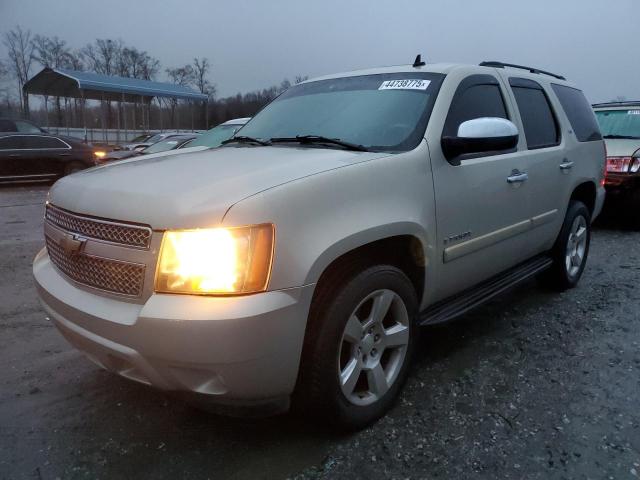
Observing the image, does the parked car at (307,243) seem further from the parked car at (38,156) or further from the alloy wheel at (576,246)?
the parked car at (38,156)

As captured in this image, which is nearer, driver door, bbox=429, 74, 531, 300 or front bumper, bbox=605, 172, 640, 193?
driver door, bbox=429, 74, 531, 300

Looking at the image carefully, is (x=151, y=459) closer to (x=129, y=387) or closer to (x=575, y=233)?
(x=129, y=387)

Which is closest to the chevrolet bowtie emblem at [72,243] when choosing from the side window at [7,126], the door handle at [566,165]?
the door handle at [566,165]

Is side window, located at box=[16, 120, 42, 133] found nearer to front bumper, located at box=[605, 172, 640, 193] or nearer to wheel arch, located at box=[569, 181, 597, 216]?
front bumper, located at box=[605, 172, 640, 193]

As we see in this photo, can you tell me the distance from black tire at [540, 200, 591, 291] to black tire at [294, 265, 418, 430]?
2418mm

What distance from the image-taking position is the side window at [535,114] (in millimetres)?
3740

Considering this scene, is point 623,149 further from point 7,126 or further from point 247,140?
point 7,126

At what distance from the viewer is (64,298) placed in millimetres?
2340

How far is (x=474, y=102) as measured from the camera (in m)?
3.27

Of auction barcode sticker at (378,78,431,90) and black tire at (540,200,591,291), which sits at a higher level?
auction barcode sticker at (378,78,431,90)

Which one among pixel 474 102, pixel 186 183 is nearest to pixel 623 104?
pixel 474 102

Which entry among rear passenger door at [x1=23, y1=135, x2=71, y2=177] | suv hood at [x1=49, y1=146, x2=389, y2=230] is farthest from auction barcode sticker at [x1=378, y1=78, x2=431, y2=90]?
rear passenger door at [x1=23, y1=135, x2=71, y2=177]

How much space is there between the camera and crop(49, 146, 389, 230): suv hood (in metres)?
2.02

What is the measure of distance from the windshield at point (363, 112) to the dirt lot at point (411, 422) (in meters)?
1.41
